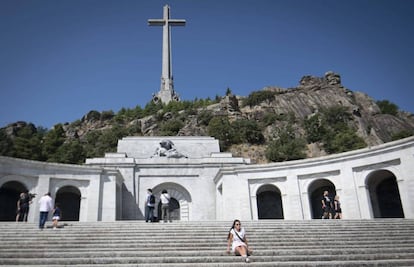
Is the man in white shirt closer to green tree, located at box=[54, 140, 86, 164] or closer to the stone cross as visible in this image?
green tree, located at box=[54, 140, 86, 164]

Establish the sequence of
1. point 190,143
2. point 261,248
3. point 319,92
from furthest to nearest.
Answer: point 319,92, point 190,143, point 261,248

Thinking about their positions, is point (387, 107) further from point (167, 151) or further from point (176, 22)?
point (167, 151)

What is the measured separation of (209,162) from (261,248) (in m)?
17.4

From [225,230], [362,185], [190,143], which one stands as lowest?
[225,230]

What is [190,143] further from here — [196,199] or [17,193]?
[17,193]

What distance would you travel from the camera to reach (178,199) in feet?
93.1

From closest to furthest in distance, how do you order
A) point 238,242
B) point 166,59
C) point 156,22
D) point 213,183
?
1. point 238,242
2. point 213,183
3. point 156,22
4. point 166,59

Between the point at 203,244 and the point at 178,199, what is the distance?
52.5 ft

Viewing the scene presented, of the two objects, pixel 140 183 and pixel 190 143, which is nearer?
pixel 140 183

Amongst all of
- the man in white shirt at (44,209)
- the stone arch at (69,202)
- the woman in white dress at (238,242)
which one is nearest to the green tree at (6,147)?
the stone arch at (69,202)

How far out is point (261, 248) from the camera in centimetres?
1220

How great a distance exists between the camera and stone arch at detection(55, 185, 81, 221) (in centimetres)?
2564

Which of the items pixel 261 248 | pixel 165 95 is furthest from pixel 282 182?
pixel 165 95

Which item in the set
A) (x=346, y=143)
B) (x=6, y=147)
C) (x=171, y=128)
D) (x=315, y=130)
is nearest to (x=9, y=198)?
(x=6, y=147)
